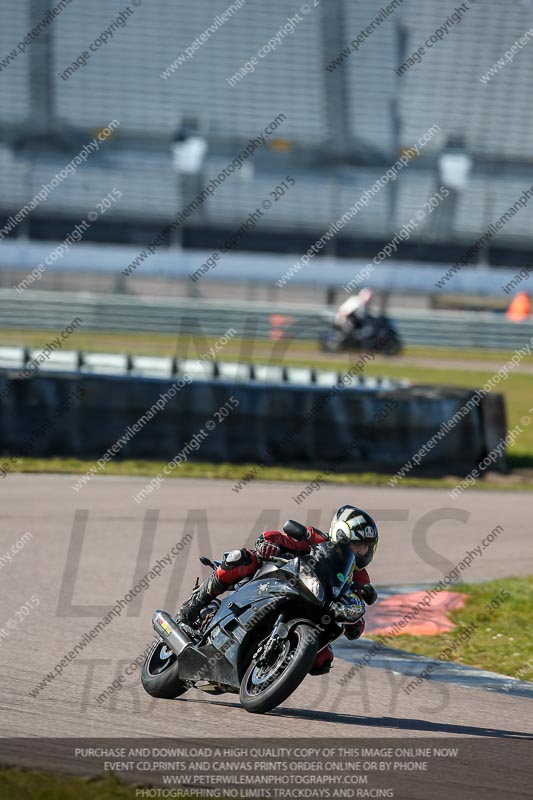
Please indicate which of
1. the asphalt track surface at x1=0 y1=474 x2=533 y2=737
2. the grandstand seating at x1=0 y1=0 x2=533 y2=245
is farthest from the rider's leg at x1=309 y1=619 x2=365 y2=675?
the grandstand seating at x1=0 y1=0 x2=533 y2=245

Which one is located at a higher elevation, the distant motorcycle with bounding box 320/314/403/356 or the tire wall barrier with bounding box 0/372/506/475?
the distant motorcycle with bounding box 320/314/403/356

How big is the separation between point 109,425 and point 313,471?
2423 mm

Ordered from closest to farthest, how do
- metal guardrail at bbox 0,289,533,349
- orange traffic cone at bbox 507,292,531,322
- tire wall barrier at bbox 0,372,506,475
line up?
tire wall barrier at bbox 0,372,506,475
metal guardrail at bbox 0,289,533,349
orange traffic cone at bbox 507,292,531,322

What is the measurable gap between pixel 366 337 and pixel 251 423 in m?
12.1

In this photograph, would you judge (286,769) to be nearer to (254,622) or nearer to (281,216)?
(254,622)

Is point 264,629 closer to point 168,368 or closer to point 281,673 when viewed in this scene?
point 281,673

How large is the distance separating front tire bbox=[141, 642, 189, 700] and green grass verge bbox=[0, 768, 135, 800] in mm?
1357

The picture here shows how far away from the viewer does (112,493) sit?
39.4 feet

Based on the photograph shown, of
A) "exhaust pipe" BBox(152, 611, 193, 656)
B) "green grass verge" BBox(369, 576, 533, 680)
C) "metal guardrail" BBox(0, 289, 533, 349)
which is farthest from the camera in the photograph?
"metal guardrail" BBox(0, 289, 533, 349)

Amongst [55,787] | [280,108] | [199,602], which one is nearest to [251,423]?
[199,602]

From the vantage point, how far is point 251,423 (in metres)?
14.1

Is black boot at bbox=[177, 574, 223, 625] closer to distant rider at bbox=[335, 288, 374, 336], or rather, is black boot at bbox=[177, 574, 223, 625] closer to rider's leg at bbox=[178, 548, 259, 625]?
rider's leg at bbox=[178, 548, 259, 625]

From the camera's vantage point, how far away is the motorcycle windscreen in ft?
18.0

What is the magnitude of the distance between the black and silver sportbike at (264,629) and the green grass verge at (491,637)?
6.36ft
